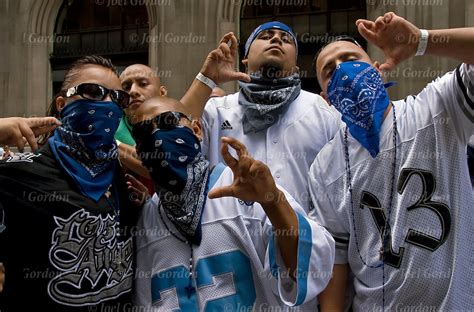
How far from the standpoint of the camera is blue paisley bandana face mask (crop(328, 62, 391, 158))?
2.69 m

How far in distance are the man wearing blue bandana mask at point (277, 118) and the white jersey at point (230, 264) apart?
2.95 ft

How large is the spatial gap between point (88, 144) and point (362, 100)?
1402mm

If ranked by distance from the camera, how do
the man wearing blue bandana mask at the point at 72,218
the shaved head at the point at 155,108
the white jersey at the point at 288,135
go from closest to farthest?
the man wearing blue bandana mask at the point at 72,218
the shaved head at the point at 155,108
the white jersey at the point at 288,135

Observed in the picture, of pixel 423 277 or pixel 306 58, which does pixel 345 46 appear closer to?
pixel 423 277

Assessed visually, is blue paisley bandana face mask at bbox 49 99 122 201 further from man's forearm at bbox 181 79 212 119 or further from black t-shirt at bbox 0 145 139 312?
man's forearm at bbox 181 79 212 119

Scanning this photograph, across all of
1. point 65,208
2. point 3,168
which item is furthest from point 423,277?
point 3,168

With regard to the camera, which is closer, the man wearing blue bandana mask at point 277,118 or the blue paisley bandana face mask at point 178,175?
the blue paisley bandana face mask at point 178,175

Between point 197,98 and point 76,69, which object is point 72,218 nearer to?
point 76,69

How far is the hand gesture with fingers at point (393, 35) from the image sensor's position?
8.20 feet

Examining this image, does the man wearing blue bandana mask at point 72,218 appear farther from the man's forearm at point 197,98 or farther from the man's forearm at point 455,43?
the man's forearm at point 455,43

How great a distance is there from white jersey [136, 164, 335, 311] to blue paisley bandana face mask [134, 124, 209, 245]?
69 mm

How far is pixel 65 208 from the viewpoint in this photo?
2.40 m

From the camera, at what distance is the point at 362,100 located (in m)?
2.69

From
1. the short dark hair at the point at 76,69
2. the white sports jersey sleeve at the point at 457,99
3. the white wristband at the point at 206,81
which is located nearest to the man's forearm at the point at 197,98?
the white wristband at the point at 206,81
